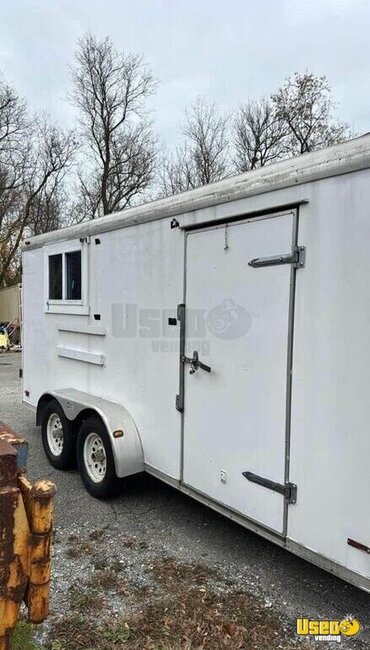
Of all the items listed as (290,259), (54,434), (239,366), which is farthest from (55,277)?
(290,259)

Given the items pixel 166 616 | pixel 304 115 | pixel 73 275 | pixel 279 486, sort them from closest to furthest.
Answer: pixel 166 616 → pixel 279 486 → pixel 73 275 → pixel 304 115

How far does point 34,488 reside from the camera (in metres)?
1.47

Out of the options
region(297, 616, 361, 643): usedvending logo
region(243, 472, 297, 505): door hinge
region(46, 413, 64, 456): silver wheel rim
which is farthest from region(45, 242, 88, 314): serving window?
region(297, 616, 361, 643): usedvending logo

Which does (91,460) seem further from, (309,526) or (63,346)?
(309,526)

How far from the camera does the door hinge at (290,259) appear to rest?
102 inches

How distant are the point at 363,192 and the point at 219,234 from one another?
108 centimetres

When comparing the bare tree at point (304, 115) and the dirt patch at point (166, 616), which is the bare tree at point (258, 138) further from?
the dirt patch at point (166, 616)

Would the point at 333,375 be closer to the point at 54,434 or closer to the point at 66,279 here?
the point at 66,279

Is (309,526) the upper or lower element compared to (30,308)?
lower

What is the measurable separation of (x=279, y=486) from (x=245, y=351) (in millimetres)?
838

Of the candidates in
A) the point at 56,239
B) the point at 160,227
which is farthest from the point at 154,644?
the point at 56,239

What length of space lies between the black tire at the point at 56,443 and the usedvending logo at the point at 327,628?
2.84 m

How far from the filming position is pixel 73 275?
16.2ft

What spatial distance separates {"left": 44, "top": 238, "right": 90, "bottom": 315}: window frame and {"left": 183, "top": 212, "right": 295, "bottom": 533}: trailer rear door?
5.24 ft
